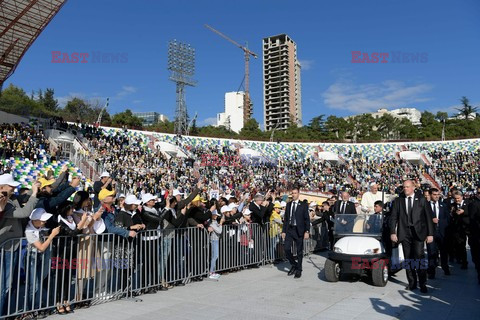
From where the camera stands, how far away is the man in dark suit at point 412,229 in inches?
250

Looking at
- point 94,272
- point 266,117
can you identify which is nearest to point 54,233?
point 94,272

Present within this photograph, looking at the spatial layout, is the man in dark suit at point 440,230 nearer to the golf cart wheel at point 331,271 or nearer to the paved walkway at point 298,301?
the paved walkway at point 298,301

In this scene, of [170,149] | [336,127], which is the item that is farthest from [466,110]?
[170,149]

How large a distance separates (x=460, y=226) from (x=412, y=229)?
9.67 ft

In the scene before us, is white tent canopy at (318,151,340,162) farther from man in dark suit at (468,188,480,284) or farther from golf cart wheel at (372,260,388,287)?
golf cart wheel at (372,260,388,287)

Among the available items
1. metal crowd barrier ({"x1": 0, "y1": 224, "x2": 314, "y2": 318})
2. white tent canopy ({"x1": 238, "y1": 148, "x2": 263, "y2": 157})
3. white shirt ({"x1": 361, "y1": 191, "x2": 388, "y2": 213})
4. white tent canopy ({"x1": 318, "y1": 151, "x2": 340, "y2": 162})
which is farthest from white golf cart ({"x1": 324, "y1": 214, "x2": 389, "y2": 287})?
white tent canopy ({"x1": 318, "y1": 151, "x2": 340, "y2": 162})

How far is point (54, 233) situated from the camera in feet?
14.8

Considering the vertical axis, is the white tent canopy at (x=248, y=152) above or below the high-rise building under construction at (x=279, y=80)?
below

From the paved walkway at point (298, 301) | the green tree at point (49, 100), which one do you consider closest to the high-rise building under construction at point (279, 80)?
the green tree at point (49, 100)

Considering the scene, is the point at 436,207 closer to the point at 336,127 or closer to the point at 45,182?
the point at 45,182

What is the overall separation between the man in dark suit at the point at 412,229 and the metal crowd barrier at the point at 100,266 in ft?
10.7

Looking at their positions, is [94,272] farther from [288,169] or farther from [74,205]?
[288,169]

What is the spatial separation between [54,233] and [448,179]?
1514 inches

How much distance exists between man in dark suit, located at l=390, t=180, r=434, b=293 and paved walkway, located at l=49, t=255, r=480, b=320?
367 millimetres
